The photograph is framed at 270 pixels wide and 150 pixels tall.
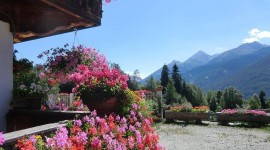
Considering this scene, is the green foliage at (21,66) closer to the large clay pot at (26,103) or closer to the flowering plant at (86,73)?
the flowering plant at (86,73)

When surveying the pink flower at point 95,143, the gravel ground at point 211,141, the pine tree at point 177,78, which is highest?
the pine tree at point 177,78

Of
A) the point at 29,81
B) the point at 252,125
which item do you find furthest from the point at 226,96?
the point at 29,81

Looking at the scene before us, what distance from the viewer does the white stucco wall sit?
512cm

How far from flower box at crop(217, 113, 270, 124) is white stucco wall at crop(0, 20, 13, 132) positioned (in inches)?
532

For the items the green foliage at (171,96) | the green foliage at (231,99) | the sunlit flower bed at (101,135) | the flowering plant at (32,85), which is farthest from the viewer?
the green foliage at (231,99)

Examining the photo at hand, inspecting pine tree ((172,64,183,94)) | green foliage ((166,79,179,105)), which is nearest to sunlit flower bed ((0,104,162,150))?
green foliage ((166,79,179,105))

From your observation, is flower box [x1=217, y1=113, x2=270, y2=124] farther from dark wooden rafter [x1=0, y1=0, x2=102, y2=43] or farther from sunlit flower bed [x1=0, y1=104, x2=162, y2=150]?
dark wooden rafter [x1=0, y1=0, x2=102, y2=43]

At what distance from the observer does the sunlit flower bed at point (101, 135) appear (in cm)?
303

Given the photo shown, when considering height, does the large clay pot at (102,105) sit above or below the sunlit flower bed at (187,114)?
above

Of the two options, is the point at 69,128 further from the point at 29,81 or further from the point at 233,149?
the point at 233,149

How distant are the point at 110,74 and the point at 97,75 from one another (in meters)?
0.18

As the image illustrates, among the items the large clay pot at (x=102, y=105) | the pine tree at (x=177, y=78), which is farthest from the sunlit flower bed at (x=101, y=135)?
the pine tree at (x=177, y=78)

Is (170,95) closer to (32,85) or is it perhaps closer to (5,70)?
(32,85)

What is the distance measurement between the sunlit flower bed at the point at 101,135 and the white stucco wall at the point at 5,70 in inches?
61.7
